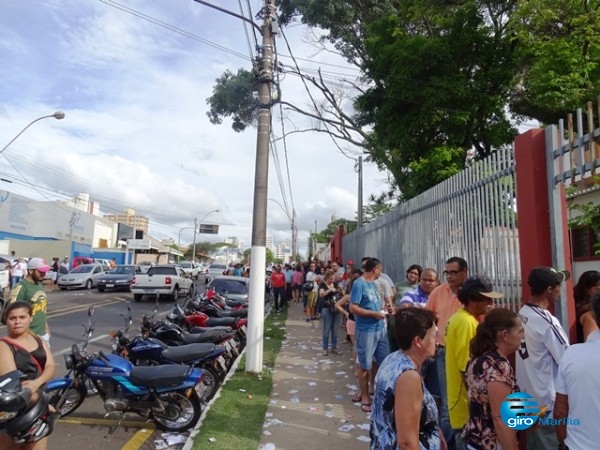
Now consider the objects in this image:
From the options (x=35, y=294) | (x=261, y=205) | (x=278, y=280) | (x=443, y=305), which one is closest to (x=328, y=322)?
(x=261, y=205)

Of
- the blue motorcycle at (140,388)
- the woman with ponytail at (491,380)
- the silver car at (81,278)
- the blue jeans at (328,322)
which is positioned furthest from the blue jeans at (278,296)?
the woman with ponytail at (491,380)

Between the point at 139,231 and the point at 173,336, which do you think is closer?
the point at 173,336

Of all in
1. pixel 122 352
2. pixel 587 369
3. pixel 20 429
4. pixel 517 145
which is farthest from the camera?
pixel 122 352

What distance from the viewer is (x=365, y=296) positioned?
18.8 feet

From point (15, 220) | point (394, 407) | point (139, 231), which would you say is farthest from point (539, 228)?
point (139, 231)

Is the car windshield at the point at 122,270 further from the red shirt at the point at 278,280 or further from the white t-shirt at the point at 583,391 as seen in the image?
the white t-shirt at the point at 583,391

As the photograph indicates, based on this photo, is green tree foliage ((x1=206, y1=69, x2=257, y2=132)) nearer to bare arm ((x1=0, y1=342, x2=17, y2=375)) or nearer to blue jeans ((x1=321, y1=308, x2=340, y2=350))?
blue jeans ((x1=321, y1=308, x2=340, y2=350))

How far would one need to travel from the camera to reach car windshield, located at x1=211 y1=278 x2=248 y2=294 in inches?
531

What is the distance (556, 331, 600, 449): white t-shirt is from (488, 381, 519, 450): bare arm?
0.97 ft

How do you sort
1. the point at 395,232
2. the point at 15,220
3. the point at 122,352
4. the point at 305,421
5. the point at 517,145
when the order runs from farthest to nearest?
the point at 15,220
the point at 395,232
the point at 122,352
the point at 305,421
the point at 517,145

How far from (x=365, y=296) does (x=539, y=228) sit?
222 centimetres

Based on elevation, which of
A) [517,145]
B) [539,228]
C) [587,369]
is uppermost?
[517,145]

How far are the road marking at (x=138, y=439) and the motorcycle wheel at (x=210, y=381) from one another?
0.99 meters

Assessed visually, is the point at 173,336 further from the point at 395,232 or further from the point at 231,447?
the point at 395,232
